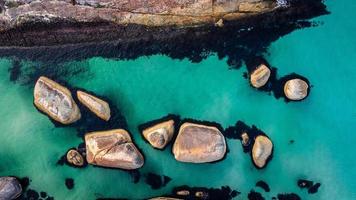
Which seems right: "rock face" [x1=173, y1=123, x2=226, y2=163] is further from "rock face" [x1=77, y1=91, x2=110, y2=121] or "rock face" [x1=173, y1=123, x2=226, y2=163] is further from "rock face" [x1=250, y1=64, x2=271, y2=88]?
"rock face" [x1=77, y1=91, x2=110, y2=121]

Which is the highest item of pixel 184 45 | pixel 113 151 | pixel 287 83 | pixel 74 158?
pixel 184 45

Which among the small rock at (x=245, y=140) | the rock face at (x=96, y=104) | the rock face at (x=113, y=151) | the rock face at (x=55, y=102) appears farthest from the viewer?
the small rock at (x=245, y=140)

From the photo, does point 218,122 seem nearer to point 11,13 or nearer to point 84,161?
point 84,161

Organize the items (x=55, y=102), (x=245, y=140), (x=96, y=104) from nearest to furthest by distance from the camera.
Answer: (x=55, y=102)
(x=96, y=104)
(x=245, y=140)

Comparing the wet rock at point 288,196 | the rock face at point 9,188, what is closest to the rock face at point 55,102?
the rock face at point 9,188

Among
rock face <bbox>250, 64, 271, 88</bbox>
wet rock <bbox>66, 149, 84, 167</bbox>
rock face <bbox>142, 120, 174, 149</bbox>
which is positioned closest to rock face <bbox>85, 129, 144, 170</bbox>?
wet rock <bbox>66, 149, 84, 167</bbox>

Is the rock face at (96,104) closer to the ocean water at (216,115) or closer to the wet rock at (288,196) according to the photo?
the ocean water at (216,115)

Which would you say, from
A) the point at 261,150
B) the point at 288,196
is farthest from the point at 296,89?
the point at 288,196

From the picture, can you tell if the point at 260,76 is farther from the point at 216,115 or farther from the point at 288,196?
the point at 288,196
